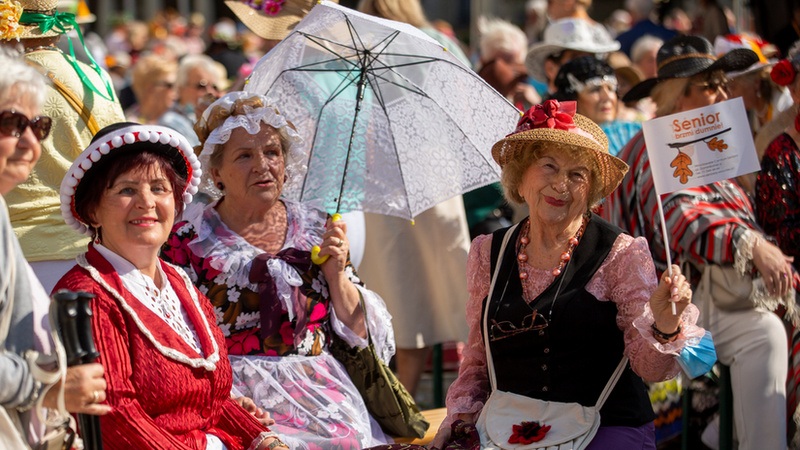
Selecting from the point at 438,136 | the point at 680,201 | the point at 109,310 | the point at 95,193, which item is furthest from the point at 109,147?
the point at 680,201

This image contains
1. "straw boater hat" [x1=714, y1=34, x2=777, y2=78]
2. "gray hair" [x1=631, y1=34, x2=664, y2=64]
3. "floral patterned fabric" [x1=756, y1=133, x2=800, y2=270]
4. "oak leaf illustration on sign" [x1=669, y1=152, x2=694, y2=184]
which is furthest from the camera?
"gray hair" [x1=631, y1=34, x2=664, y2=64]

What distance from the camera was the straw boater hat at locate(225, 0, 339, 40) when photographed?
584 cm

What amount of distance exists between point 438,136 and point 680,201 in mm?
1156

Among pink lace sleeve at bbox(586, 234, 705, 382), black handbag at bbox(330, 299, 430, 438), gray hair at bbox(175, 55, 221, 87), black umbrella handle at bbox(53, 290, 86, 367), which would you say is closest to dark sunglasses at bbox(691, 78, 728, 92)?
pink lace sleeve at bbox(586, 234, 705, 382)

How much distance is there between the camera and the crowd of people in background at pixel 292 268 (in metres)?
3.31

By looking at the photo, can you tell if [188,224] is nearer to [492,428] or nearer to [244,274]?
[244,274]

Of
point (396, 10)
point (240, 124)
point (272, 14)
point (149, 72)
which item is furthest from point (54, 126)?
point (149, 72)

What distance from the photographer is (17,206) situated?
14.3 ft

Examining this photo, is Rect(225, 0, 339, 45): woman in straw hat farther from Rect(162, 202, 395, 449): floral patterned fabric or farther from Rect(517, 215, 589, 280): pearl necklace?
Rect(517, 215, 589, 280): pearl necklace

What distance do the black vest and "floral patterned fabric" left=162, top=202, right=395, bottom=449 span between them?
2.32 ft

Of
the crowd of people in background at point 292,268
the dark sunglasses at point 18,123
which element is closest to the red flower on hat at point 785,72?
the crowd of people in background at point 292,268

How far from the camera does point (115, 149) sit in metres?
3.41

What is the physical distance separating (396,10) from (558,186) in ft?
10.2

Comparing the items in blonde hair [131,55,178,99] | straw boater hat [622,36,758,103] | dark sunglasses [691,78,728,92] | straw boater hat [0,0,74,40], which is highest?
blonde hair [131,55,178,99]
